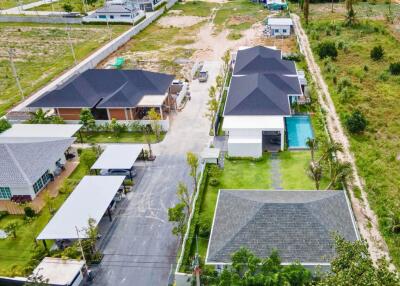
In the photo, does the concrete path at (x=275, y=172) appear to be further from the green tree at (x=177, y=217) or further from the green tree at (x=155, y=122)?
the green tree at (x=155, y=122)

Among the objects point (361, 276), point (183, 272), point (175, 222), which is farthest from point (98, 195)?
point (361, 276)

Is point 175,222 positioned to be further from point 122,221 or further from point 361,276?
point 361,276

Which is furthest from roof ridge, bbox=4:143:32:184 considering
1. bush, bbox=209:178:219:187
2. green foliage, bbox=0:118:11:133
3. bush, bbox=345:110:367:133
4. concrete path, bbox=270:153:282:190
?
bush, bbox=345:110:367:133

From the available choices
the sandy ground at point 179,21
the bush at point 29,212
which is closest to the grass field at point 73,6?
the sandy ground at point 179,21

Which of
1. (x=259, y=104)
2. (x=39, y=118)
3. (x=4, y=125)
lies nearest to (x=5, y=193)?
(x=39, y=118)

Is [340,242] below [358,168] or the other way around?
the other way around

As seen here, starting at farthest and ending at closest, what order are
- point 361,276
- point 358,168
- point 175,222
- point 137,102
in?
point 137,102 → point 358,168 → point 175,222 → point 361,276

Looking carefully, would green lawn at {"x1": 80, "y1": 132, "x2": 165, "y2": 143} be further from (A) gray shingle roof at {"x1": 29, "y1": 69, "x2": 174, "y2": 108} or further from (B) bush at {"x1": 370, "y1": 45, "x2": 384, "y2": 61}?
(B) bush at {"x1": 370, "y1": 45, "x2": 384, "y2": 61}
